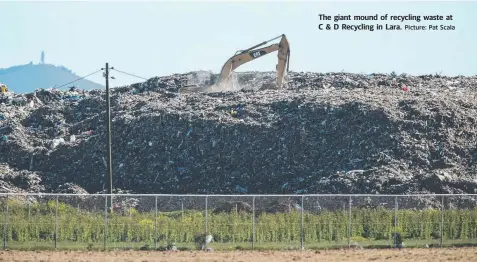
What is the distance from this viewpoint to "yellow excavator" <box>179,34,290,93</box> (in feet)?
197

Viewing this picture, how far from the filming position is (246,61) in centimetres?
6153

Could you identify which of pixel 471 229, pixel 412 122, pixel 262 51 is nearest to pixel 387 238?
pixel 471 229

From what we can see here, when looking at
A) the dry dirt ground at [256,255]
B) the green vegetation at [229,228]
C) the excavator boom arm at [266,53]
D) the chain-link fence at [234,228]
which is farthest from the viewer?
the excavator boom arm at [266,53]

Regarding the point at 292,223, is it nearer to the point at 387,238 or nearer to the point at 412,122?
the point at 387,238

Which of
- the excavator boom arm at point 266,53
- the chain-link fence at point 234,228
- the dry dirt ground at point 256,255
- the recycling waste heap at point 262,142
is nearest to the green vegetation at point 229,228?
the chain-link fence at point 234,228

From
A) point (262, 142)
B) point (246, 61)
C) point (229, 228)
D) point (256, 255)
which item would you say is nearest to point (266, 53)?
point (246, 61)

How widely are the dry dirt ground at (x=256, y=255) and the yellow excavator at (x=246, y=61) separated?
27.9 metres

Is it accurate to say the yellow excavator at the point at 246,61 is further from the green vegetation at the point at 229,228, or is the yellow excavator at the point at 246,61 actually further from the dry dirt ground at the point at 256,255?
the dry dirt ground at the point at 256,255

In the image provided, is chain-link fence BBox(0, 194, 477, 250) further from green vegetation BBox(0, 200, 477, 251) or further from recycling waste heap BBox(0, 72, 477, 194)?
recycling waste heap BBox(0, 72, 477, 194)

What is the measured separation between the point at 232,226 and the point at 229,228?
0.38 feet

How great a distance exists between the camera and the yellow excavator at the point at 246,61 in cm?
6013

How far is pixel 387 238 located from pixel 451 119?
65.5 ft

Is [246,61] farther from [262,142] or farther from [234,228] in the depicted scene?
[234,228]

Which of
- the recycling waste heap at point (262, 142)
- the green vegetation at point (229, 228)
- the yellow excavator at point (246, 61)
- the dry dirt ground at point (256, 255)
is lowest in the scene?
the dry dirt ground at point (256, 255)
